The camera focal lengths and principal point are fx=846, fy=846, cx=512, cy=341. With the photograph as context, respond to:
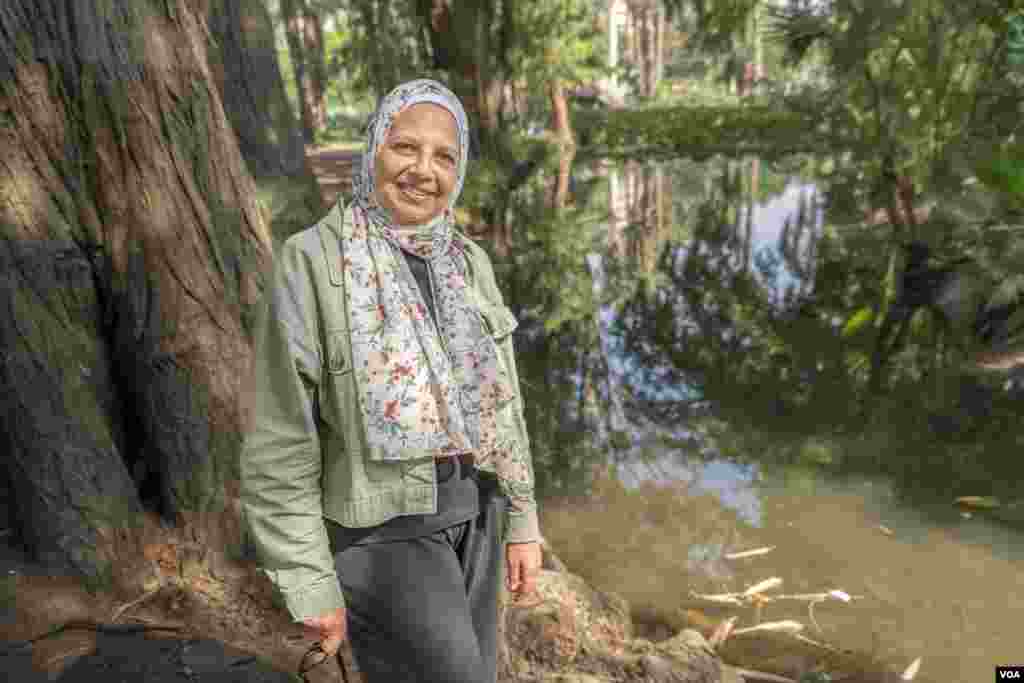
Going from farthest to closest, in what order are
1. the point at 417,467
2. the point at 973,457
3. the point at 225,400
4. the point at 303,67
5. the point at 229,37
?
the point at 303,67, the point at 973,457, the point at 229,37, the point at 225,400, the point at 417,467

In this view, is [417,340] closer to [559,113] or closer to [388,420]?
[388,420]

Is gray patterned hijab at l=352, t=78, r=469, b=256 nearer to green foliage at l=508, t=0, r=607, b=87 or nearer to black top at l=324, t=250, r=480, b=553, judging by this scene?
black top at l=324, t=250, r=480, b=553

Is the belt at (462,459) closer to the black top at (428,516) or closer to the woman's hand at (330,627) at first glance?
the black top at (428,516)

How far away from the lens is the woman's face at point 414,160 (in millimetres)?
1674

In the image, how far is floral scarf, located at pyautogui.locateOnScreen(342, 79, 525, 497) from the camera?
5.21 ft

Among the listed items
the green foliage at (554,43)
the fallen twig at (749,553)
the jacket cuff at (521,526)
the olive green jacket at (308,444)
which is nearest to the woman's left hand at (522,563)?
the jacket cuff at (521,526)

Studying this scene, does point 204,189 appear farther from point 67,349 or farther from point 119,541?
point 119,541

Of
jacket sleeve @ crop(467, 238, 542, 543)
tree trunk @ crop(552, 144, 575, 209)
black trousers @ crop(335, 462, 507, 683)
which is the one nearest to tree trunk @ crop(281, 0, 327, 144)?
tree trunk @ crop(552, 144, 575, 209)

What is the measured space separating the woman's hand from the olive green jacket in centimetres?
2

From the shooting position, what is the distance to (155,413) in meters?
2.74

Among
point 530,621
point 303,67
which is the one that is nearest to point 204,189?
point 530,621

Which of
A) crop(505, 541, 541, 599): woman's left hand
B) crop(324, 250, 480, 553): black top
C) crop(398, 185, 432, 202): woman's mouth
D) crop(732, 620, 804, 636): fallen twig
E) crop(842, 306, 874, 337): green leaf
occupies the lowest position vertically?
crop(842, 306, 874, 337): green leaf

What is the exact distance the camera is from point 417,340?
1664 mm

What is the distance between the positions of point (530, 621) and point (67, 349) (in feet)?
5.94
